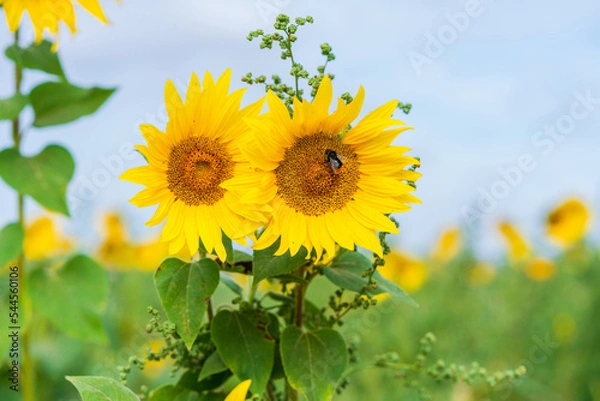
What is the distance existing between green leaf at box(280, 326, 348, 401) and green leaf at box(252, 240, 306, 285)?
10 centimetres

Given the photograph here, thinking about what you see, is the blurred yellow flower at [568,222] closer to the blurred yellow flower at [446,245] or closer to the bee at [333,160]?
the blurred yellow flower at [446,245]

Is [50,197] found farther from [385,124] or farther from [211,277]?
[385,124]

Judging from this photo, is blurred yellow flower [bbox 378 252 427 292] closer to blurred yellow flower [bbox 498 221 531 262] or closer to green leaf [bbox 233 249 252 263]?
blurred yellow flower [bbox 498 221 531 262]

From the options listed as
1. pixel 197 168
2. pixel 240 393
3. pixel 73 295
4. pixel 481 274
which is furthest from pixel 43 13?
Result: pixel 481 274

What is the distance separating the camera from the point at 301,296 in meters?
0.98

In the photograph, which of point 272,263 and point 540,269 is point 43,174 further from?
point 540,269

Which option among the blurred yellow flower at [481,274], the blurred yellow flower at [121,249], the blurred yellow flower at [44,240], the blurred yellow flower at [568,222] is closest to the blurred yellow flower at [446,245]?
the blurred yellow flower at [481,274]

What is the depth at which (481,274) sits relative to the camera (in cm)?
368

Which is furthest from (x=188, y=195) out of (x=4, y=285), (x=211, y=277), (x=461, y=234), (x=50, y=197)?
(x=461, y=234)

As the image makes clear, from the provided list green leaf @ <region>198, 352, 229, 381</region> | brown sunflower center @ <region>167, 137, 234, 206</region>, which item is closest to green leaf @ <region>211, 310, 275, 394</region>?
green leaf @ <region>198, 352, 229, 381</region>

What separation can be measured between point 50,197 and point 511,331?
2.46 meters

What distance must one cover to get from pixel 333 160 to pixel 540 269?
3.03 m

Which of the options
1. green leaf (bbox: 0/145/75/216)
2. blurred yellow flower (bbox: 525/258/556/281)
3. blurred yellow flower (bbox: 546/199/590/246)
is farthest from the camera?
blurred yellow flower (bbox: 546/199/590/246)

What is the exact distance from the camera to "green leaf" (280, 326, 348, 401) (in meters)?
0.91
